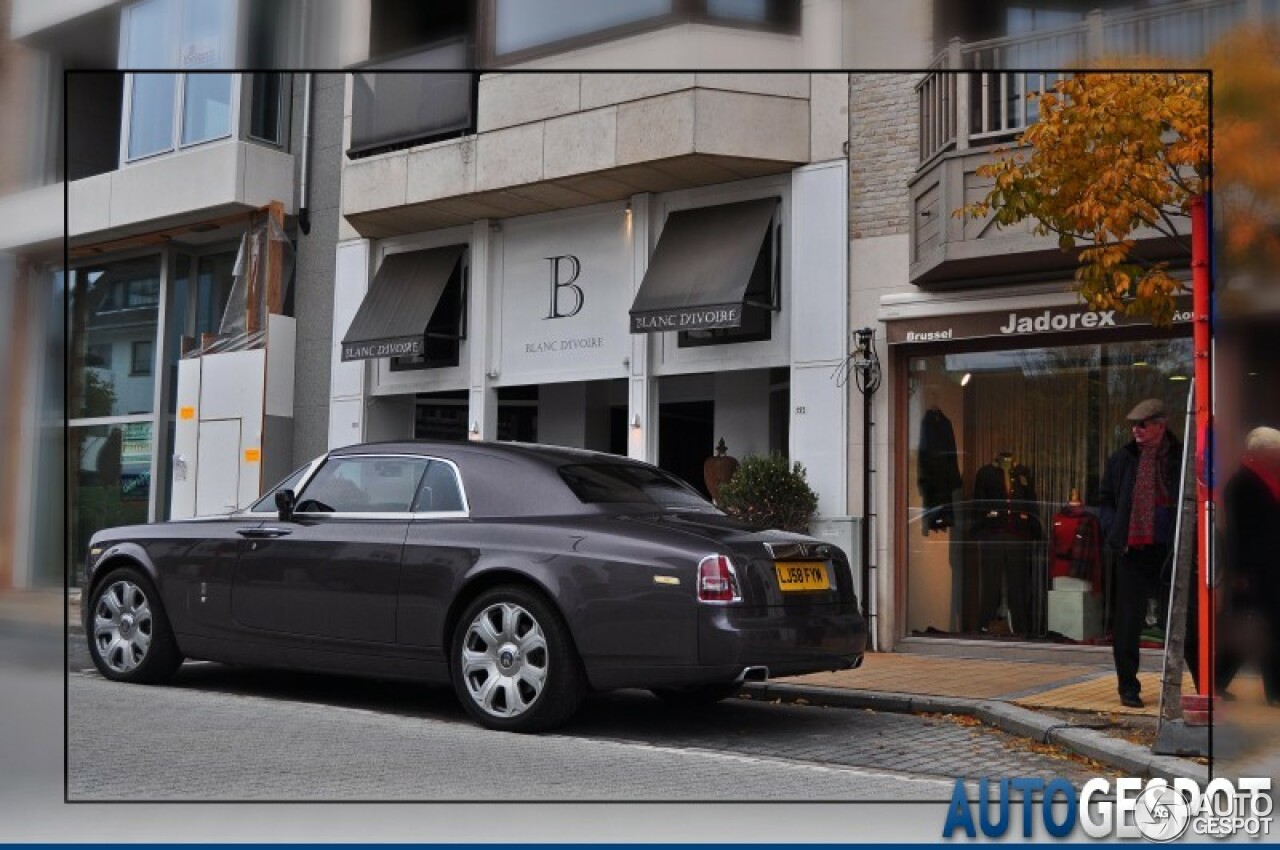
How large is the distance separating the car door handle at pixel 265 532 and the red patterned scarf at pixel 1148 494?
16.1 ft

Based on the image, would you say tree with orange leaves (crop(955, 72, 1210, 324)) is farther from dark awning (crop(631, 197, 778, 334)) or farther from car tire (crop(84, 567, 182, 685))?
car tire (crop(84, 567, 182, 685))

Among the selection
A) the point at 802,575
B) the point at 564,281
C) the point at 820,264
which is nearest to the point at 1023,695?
the point at 802,575

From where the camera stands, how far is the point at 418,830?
4.96m

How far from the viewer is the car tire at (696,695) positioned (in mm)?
8820

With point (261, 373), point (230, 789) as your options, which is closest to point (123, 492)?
point (261, 373)

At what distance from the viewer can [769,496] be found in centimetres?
1330

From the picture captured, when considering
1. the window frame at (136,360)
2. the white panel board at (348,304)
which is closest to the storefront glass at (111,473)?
the window frame at (136,360)

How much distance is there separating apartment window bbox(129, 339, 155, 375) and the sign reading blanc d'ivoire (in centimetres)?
277

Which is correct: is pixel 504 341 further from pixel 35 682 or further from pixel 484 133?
pixel 35 682

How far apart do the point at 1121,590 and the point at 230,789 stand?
5.49 meters

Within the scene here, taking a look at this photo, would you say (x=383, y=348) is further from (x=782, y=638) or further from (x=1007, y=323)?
(x=782, y=638)

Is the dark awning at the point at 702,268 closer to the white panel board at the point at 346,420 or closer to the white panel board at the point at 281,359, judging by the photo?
the white panel board at the point at 346,420

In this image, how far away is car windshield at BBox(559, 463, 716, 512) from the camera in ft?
26.5

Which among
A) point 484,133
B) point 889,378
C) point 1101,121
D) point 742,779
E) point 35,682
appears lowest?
point 742,779
